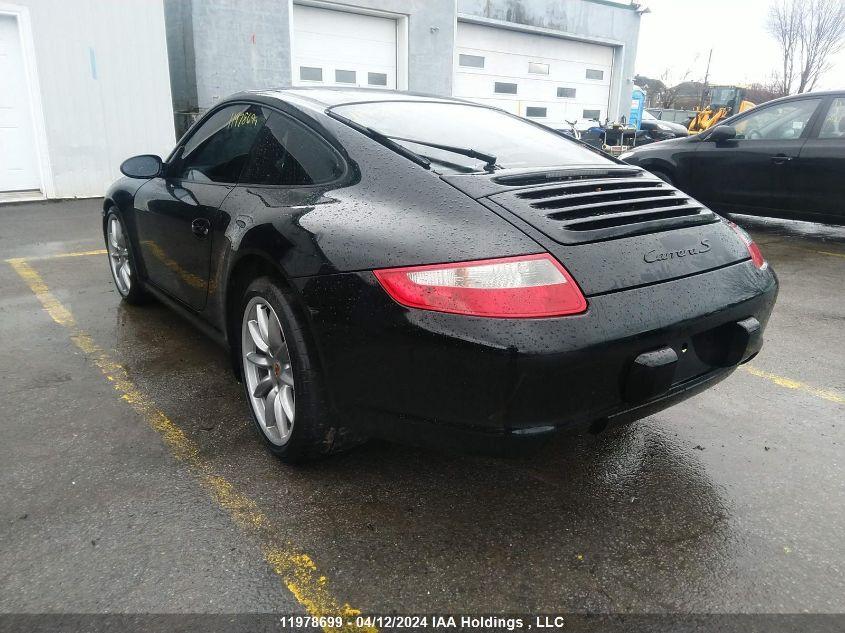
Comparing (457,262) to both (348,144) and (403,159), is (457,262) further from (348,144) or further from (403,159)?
(348,144)

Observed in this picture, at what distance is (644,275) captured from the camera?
197 centimetres

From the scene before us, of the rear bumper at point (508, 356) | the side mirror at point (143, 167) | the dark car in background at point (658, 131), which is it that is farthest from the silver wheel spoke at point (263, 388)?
the dark car in background at point (658, 131)

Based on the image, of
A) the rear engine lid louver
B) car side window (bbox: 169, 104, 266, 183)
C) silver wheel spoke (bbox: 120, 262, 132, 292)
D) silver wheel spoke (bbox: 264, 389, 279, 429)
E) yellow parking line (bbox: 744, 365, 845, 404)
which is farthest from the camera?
silver wheel spoke (bbox: 120, 262, 132, 292)

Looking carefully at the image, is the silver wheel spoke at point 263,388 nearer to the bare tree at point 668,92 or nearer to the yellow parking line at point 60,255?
the yellow parking line at point 60,255

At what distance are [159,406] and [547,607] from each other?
199cm

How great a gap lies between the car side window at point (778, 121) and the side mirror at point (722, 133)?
0.13 metres

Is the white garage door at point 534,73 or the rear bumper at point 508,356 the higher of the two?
the white garage door at point 534,73

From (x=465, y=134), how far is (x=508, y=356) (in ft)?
4.14

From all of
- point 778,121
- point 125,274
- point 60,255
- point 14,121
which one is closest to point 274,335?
point 125,274

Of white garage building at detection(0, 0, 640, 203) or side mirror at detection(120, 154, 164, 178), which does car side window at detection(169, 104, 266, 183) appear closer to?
side mirror at detection(120, 154, 164, 178)

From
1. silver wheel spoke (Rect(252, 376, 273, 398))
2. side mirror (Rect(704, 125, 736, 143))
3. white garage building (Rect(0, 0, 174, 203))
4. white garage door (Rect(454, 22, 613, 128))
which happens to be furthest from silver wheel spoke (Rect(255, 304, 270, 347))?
white garage door (Rect(454, 22, 613, 128))

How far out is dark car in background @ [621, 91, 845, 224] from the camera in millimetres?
6375

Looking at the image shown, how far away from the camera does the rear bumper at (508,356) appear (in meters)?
1.77

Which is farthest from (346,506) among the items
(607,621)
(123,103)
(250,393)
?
(123,103)
